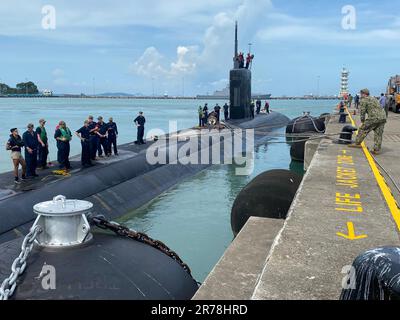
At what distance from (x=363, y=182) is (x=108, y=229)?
5.45 metres

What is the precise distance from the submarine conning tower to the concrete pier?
18705mm

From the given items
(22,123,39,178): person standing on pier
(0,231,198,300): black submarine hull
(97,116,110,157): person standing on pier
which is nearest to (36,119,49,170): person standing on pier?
(22,123,39,178): person standing on pier

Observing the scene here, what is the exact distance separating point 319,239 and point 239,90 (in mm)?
23173

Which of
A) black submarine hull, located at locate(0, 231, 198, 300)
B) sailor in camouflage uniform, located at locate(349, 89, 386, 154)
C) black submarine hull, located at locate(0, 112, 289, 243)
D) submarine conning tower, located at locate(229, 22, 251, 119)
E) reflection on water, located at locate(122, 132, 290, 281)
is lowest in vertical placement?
reflection on water, located at locate(122, 132, 290, 281)

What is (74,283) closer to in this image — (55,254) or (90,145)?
(55,254)

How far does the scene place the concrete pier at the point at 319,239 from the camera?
3.65m

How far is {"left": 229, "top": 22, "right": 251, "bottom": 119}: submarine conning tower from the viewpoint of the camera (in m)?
26.5

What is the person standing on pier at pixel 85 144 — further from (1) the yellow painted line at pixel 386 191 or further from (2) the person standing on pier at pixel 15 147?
(1) the yellow painted line at pixel 386 191

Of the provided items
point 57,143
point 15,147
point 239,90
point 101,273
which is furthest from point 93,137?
point 239,90

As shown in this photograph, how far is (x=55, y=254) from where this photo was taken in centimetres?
391

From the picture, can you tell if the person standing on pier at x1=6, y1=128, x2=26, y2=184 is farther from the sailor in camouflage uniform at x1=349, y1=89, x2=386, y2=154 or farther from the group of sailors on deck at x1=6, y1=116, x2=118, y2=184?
the sailor in camouflage uniform at x1=349, y1=89, x2=386, y2=154

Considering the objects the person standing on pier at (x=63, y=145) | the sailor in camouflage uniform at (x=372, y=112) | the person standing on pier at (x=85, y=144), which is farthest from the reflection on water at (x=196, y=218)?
the sailor in camouflage uniform at (x=372, y=112)
